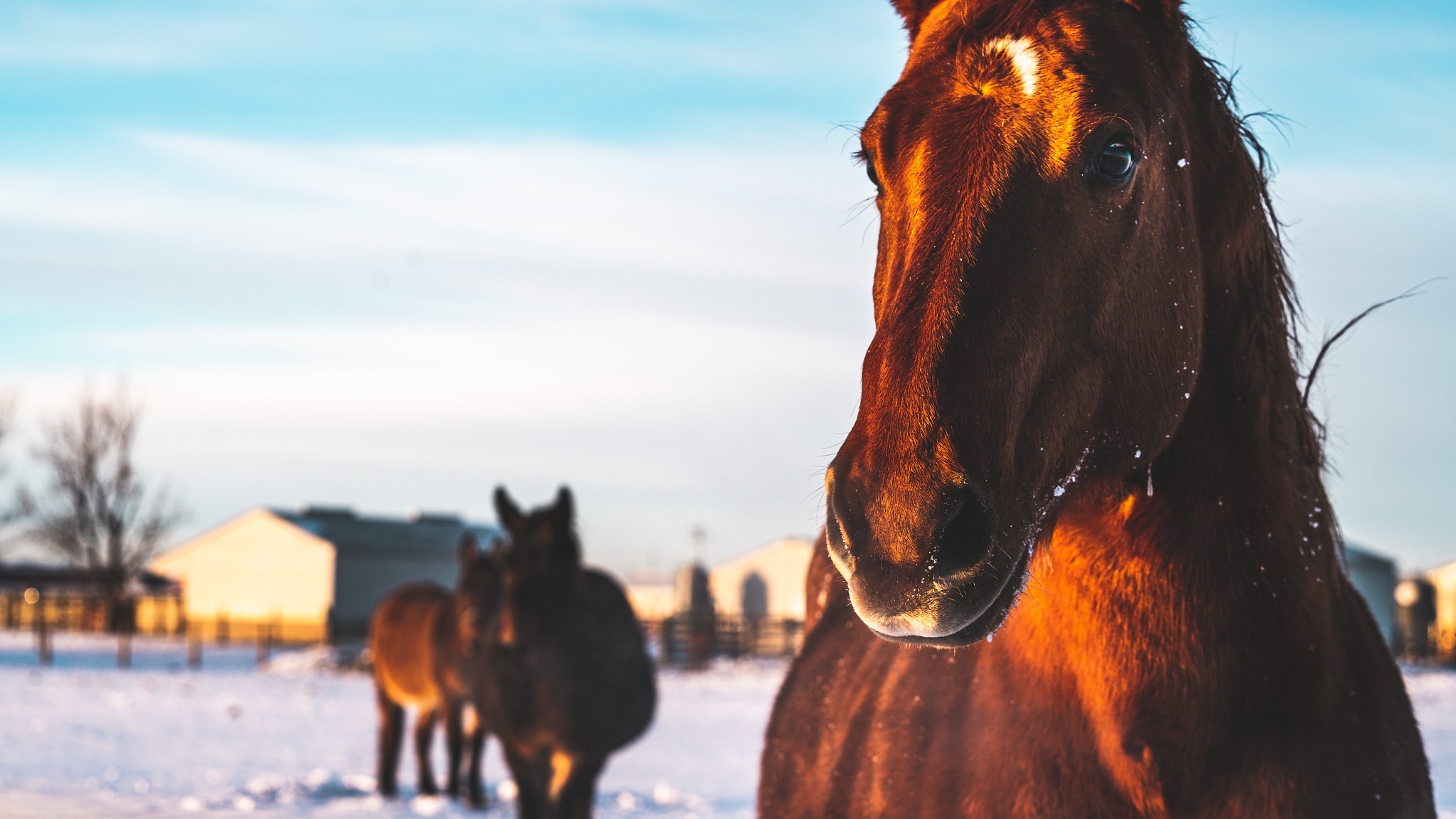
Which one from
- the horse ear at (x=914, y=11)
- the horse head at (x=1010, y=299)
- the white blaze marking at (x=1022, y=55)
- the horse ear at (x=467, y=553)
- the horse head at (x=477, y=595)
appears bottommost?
the horse head at (x=477, y=595)

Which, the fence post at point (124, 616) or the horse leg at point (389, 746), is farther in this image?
the fence post at point (124, 616)

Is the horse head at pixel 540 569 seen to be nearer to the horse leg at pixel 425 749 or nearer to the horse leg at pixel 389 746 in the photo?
the horse leg at pixel 389 746

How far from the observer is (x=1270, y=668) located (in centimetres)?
193

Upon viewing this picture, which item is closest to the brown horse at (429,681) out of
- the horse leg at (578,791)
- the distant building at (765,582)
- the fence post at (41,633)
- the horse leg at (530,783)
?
the horse leg at (530,783)

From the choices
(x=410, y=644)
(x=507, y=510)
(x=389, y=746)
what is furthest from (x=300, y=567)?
(x=507, y=510)

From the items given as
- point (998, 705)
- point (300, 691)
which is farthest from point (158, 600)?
point (998, 705)

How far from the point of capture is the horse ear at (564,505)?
8.28m

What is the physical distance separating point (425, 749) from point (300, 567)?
37.9m

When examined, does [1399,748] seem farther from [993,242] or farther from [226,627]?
[226,627]

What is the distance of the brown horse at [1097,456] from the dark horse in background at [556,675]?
5.93 metres

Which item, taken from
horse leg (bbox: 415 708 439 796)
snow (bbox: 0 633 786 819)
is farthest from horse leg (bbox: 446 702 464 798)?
snow (bbox: 0 633 786 819)

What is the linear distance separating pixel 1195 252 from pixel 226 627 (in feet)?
149

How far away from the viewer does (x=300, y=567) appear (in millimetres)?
46906

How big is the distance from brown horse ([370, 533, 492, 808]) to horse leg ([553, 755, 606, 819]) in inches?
73.9
